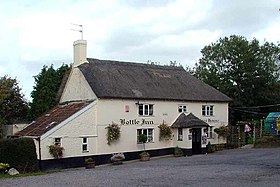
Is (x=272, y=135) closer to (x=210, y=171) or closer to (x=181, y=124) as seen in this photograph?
(x=181, y=124)

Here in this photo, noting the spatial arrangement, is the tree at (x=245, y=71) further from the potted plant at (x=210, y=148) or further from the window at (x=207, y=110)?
the potted plant at (x=210, y=148)

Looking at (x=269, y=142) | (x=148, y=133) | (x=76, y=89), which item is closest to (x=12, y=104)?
(x=76, y=89)

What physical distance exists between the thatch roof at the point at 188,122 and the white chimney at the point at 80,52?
31.4 ft

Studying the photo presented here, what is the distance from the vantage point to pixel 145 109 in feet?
112

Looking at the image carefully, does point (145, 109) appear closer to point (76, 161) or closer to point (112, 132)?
point (112, 132)

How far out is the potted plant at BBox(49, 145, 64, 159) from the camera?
91.6 ft

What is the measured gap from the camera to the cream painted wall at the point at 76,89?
32591mm

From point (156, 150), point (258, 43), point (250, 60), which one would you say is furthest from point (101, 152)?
point (258, 43)

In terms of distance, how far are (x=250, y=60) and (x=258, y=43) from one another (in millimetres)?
3473

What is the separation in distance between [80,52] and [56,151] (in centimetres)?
983

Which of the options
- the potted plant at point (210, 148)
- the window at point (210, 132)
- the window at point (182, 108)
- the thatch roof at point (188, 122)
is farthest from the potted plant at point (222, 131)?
Result: the window at point (182, 108)

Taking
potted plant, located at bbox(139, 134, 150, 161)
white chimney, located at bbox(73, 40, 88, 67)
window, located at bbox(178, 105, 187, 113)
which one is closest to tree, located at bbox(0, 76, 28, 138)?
white chimney, located at bbox(73, 40, 88, 67)

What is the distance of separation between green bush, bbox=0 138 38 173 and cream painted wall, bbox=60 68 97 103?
704 centimetres

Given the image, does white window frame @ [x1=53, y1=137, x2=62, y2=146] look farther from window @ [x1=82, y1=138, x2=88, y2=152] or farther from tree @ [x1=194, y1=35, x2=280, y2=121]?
tree @ [x1=194, y1=35, x2=280, y2=121]
